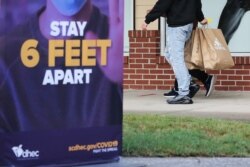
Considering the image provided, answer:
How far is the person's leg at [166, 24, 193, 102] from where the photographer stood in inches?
401

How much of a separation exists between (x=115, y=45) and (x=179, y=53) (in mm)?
4448

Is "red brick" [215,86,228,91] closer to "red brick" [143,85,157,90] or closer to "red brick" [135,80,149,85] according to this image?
"red brick" [143,85,157,90]

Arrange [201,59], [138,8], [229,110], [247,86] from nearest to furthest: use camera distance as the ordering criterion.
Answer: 1. [229,110]
2. [201,59]
3. [247,86]
4. [138,8]

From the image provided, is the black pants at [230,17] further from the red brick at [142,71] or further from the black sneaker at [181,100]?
the black sneaker at [181,100]

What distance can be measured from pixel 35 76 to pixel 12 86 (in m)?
0.21

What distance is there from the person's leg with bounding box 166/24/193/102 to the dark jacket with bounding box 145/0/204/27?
9 centimetres

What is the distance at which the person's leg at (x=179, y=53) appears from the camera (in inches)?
401

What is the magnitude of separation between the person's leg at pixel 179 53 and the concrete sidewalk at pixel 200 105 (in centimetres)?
35

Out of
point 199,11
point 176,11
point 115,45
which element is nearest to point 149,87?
point 199,11

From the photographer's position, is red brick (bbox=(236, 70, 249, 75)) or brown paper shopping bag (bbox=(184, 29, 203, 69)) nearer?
brown paper shopping bag (bbox=(184, 29, 203, 69))

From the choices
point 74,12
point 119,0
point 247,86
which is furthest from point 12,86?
point 247,86

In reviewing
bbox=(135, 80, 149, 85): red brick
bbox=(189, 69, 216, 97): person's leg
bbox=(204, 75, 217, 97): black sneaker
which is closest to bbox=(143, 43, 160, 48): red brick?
bbox=(135, 80, 149, 85): red brick

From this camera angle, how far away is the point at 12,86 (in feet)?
17.1

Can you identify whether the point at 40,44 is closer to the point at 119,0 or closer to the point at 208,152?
the point at 119,0
